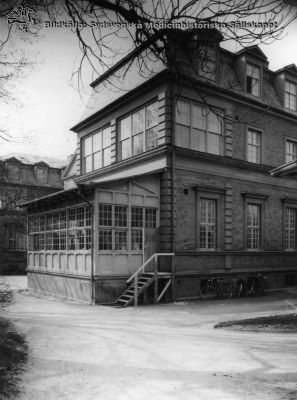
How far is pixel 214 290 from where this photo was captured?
1833 cm

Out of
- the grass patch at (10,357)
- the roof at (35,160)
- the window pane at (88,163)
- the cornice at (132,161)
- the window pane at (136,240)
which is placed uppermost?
the roof at (35,160)

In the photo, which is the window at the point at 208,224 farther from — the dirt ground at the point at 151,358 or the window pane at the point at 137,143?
the dirt ground at the point at 151,358

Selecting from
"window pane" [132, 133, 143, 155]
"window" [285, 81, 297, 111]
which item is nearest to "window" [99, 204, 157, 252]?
"window pane" [132, 133, 143, 155]

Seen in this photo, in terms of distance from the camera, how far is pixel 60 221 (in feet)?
62.0

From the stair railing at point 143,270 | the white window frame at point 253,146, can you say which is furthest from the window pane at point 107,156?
the white window frame at point 253,146

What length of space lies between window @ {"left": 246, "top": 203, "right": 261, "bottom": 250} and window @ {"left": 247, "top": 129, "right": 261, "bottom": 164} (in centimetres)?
231

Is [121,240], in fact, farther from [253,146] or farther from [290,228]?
[290,228]

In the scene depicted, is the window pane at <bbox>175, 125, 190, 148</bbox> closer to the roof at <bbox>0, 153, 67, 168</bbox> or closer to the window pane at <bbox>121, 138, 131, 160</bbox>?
the window pane at <bbox>121, 138, 131, 160</bbox>

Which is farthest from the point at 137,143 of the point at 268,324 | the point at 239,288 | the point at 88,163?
the point at 268,324

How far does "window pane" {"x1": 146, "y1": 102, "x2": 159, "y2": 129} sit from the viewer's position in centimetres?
1781

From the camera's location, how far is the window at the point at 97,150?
21625mm

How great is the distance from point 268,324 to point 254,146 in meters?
11.5

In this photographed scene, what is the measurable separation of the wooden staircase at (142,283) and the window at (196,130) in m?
5.04

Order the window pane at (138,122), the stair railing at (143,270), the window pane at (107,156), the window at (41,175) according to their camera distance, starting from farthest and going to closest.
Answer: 1. the window at (41,175)
2. the window pane at (107,156)
3. the window pane at (138,122)
4. the stair railing at (143,270)
